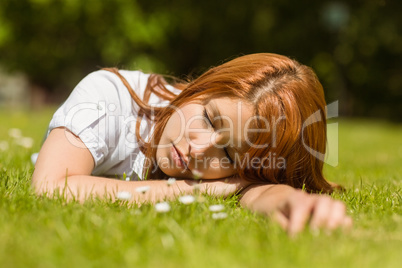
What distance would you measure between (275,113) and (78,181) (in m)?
1.14

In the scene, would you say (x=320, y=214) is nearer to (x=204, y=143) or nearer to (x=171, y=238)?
(x=171, y=238)

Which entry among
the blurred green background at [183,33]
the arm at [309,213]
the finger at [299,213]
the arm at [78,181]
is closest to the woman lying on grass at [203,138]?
the arm at [78,181]

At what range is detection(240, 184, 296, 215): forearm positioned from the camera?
2.07m

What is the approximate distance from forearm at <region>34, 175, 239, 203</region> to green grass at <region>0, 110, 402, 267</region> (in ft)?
0.31

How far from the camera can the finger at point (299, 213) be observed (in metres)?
1.75

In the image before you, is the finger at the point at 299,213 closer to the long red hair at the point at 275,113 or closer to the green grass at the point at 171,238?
the green grass at the point at 171,238

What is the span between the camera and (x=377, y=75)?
20969 millimetres

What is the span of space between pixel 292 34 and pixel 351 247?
16428 mm

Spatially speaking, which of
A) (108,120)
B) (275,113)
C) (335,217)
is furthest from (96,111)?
(335,217)

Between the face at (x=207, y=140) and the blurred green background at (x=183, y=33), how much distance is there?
508 inches

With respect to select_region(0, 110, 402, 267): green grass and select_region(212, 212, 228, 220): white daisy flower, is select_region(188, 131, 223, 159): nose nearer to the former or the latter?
select_region(0, 110, 402, 267): green grass

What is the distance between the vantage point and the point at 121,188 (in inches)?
94.0

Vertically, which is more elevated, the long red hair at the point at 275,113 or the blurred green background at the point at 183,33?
the blurred green background at the point at 183,33

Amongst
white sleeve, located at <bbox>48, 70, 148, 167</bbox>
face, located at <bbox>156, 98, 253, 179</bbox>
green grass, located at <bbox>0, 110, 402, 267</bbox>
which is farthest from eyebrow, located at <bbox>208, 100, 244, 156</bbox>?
white sleeve, located at <bbox>48, 70, 148, 167</bbox>
